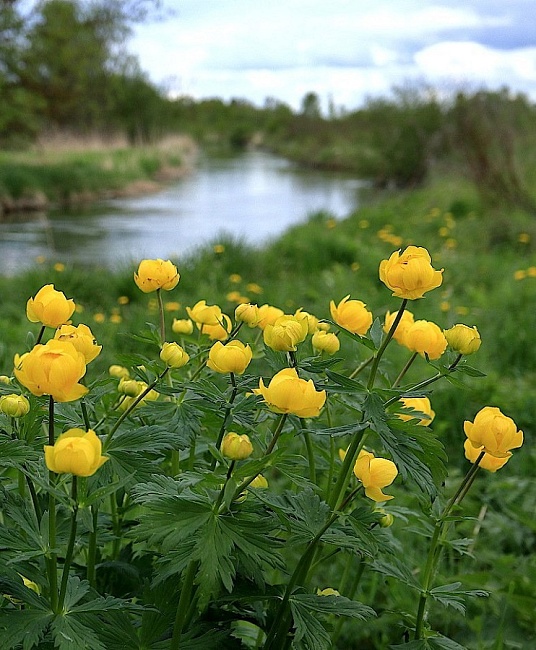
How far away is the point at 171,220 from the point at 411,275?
27.6 feet

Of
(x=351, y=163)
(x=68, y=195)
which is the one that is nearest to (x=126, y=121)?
(x=351, y=163)

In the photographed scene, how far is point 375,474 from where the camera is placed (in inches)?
28.3

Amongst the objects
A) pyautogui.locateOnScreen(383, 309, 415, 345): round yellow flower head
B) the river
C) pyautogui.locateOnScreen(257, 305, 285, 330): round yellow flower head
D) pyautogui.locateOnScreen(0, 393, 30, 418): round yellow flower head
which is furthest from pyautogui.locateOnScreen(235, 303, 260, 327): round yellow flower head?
the river

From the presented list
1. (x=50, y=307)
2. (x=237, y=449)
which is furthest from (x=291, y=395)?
(x=50, y=307)

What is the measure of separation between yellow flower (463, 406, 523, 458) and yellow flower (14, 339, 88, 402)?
40 centimetres

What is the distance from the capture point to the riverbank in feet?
32.2

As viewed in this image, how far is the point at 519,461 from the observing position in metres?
1.87

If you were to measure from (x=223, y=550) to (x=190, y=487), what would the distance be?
0.11 meters

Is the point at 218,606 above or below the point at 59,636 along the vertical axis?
below

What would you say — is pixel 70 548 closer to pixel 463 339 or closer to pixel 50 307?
pixel 50 307

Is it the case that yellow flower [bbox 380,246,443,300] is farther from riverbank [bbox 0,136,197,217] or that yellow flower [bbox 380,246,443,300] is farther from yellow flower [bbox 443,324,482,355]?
riverbank [bbox 0,136,197,217]

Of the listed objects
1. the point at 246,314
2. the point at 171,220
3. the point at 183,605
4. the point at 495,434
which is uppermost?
the point at 246,314

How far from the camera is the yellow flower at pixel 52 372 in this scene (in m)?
0.55

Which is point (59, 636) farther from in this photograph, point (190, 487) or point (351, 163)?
point (351, 163)
